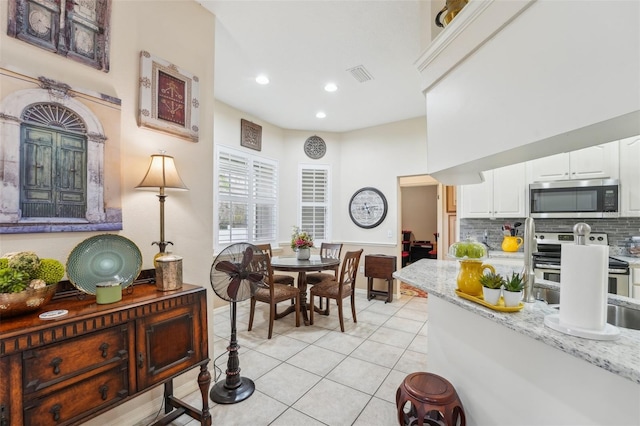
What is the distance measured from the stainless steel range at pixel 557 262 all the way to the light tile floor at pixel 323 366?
1487 millimetres

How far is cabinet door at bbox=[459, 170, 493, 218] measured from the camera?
11.9ft

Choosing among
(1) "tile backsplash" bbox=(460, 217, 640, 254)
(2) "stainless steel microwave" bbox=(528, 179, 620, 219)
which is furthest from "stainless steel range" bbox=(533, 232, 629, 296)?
(2) "stainless steel microwave" bbox=(528, 179, 620, 219)

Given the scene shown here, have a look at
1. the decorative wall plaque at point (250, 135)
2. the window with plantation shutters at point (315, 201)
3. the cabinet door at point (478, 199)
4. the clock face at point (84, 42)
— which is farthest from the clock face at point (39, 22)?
the cabinet door at point (478, 199)

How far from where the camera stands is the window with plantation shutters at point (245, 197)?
4062 millimetres

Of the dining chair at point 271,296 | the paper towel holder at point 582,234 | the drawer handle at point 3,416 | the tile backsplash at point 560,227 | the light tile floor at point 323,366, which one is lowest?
the light tile floor at point 323,366

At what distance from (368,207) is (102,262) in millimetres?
4134

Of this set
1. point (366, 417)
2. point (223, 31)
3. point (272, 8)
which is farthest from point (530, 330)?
point (223, 31)

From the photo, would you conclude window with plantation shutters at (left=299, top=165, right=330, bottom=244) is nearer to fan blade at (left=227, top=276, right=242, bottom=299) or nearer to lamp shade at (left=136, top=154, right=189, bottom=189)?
fan blade at (left=227, top=276, right=242, bottom=299)

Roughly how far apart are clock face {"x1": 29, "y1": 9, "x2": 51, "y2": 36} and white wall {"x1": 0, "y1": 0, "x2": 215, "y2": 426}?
0.31 feet

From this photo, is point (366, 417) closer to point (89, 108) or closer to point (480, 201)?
point (89, 108)

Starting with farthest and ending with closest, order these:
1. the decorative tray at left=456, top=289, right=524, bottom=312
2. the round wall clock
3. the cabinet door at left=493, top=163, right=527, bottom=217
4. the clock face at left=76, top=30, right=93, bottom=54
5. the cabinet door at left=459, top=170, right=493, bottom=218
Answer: the round wall clock → the cabinet door at left=459, top=170, right=493, bottom=218 → the cabinet door at left=493, top=163, right=527, bottom=217 → the clock face at left=76, top=30, right=93, bottom=54 → the decorative tray at left=456, top=289, right=524, bottom=312

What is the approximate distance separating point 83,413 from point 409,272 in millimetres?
1892

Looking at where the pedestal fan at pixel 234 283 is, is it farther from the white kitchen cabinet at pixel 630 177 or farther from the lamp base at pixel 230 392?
the white kitchen cabinet at pixel 630 177

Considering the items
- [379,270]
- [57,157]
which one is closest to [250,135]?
[379,270]
